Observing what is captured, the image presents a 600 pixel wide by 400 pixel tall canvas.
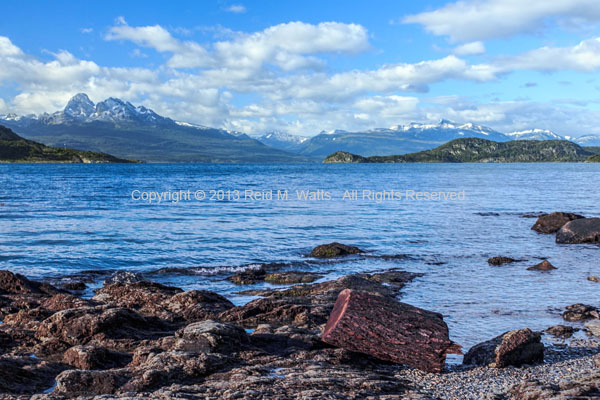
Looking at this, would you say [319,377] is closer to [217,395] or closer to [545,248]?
[217,395]

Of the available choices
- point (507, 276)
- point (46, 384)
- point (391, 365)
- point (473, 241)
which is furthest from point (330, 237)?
point (46, 384)

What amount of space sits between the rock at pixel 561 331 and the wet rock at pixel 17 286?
15.0m

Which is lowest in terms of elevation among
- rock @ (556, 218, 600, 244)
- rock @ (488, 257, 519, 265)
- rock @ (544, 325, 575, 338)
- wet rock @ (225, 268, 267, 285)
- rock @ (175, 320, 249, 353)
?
wet rock @ (225, 268, 267, 285)

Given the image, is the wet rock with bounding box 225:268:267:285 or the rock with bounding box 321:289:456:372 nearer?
the rock with bounding box 321:289:456:372

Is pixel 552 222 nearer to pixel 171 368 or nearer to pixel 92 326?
pixel 92 326

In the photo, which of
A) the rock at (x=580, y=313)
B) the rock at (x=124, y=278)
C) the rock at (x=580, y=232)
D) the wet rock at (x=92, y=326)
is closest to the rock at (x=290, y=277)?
the rock at (x=124, y=278)

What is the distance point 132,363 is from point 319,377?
3.80m

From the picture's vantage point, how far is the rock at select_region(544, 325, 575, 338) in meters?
13.1

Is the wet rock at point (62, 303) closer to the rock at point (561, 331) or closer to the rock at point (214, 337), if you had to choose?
the rock at point (214, 337)

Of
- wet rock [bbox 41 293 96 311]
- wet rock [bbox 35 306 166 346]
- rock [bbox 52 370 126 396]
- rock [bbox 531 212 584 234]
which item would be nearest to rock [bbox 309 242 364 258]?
→ wet rock [bbox 41 293 96 311]

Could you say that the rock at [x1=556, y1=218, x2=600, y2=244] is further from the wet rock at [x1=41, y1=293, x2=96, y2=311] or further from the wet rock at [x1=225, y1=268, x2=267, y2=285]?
the wet rock at [x1=41, y1=293, x2=96, y2=311]

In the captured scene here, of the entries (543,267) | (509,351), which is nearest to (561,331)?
(509,351)

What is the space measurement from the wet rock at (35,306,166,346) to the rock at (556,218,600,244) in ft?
85.5

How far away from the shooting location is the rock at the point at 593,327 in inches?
521
